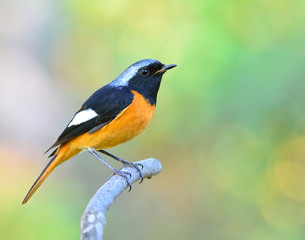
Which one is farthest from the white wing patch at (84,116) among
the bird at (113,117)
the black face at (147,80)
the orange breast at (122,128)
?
the black face at (147,80)

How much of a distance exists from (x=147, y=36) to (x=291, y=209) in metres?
2.83

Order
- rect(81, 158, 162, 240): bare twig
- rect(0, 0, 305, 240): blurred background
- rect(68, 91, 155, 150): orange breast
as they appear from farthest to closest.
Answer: rect(0, 0, 305, 240): blurred background < rect(68, 91, 155, 150): orange breast < rect(81, 158, 162, 240): bare twig

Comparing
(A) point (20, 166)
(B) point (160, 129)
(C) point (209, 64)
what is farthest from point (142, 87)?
(A) point (20, 166)

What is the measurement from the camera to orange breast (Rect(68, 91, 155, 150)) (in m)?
3.17

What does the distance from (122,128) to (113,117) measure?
11 centimetres

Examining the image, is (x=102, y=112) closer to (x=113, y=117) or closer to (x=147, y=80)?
(x=113, y=117)

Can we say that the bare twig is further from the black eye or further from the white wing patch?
the black eye

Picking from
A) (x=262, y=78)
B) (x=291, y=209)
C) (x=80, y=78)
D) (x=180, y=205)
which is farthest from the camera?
(x=80, y=78)

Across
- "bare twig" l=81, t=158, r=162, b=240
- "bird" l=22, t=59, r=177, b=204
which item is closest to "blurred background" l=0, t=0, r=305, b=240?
"bird" l=22, t=59, r=177, b=204

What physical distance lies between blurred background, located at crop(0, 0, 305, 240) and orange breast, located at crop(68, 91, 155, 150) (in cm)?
188

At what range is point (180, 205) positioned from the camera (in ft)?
19.9

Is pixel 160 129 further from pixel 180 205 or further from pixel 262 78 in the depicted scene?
pixel 262 78

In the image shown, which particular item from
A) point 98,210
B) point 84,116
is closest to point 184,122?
point 84,116

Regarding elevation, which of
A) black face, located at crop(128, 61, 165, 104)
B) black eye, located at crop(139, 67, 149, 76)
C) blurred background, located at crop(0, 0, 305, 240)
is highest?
black eye, located at crop(139, 67, 149, 76)
